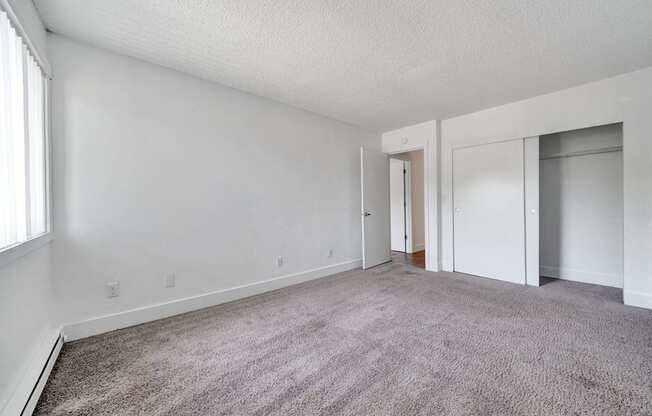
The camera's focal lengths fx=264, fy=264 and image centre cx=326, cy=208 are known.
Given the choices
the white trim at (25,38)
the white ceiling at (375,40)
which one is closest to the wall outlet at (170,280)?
the white trim at (25,38)

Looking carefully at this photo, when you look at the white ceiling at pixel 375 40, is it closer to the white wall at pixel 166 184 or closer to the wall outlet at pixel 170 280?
the white wall at pixel 166 184

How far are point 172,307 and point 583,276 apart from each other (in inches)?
200

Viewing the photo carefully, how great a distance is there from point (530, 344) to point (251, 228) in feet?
9.26

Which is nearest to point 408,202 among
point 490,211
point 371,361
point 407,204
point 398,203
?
point 407,204

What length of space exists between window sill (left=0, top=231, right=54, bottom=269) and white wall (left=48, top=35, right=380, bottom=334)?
1.36 ft

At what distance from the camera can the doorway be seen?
571cm

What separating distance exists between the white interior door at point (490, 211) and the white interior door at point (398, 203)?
1681 mm

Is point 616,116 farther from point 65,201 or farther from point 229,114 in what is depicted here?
point 65,201

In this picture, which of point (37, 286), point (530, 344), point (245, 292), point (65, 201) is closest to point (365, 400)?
point (530, 344)

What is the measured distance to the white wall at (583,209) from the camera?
3.35m

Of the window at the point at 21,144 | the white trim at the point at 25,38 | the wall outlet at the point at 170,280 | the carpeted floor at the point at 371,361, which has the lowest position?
the carpeted floor at the point at 371,361

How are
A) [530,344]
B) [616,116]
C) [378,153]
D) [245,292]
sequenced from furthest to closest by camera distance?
[378,153], [245,292], [616,116], [530,344]

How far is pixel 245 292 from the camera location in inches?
122

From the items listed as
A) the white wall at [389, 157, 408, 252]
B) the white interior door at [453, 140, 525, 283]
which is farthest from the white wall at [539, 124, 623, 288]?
the white wall at [389, 157, 408, 252]
